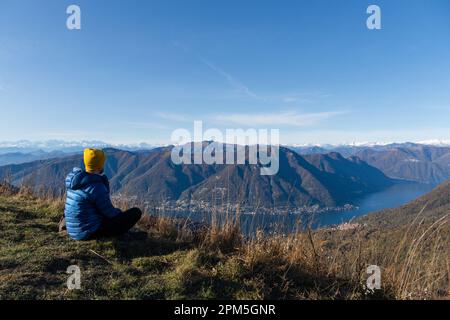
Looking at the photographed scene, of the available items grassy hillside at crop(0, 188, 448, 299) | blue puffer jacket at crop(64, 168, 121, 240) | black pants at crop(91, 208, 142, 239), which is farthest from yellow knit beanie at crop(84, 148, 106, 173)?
grassy hillside at crop(0, 188, 448, 299)

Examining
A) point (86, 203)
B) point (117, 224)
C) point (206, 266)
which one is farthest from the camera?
point (117, 224)

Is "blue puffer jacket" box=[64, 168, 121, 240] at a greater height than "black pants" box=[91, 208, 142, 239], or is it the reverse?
"blue puffer jacket" box=[64, 168, 121, 240]

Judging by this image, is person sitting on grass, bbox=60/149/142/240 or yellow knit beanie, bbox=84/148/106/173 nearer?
person sitting on grass, bbox=60/149/142/240

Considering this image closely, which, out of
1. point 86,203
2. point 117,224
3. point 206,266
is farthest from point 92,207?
point 206,266

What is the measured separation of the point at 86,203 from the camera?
6.01 metres

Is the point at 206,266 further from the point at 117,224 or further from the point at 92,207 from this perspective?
the point at 92,207

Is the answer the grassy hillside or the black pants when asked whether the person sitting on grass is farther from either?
the grassy hillside

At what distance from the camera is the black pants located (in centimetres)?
611

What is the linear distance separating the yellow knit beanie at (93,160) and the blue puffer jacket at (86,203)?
0.16 meters

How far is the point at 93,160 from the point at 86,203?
787mm

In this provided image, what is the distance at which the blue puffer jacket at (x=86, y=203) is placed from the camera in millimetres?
5961

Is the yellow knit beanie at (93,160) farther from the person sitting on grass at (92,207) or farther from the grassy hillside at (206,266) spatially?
the grassy hillside at (206,266)

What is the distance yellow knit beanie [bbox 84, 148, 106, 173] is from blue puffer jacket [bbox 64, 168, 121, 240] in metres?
0.16
